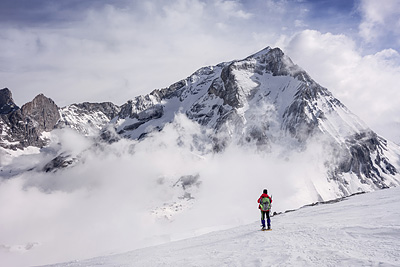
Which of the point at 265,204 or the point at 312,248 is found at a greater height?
the point at 265,204

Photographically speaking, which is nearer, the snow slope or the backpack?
the snow slope

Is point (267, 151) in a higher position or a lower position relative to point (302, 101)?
lower

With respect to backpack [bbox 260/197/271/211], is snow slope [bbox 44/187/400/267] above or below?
below

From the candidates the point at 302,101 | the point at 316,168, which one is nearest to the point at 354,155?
the point at 316,168

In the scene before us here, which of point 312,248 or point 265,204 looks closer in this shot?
point 312,248

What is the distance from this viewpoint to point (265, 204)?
17.9 meters

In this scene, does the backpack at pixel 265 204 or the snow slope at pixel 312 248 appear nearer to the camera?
the snow slope at pixel 312 248

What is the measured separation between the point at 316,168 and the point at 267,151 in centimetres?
3498

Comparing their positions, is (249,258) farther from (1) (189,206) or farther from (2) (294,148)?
(2) (294,148)

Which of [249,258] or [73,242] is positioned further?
[73,242]

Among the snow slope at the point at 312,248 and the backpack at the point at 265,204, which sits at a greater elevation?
the backpack at the point at 265,204

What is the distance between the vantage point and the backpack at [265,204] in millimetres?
17703

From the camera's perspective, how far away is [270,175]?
179500 mm

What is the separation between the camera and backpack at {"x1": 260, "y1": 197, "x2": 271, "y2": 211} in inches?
697
